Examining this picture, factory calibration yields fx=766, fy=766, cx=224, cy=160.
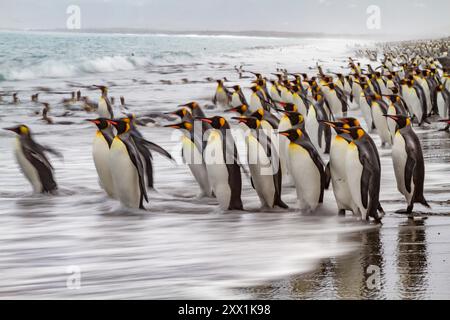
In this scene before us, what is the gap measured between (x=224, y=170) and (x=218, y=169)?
0.03 metres

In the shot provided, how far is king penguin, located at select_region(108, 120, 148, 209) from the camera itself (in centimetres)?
400

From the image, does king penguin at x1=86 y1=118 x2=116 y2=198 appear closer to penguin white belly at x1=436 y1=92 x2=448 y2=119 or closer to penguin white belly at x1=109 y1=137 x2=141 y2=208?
penguin white belly at x1=109 y1=137 x2=141 y2=208

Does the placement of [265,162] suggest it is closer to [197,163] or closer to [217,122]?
[217,122]

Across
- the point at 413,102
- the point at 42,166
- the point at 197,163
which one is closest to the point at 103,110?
the point at 413,102

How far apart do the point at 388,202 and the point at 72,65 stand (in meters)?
21.5

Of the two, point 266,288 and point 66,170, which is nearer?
point 266,288

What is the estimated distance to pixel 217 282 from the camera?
262 centimetres

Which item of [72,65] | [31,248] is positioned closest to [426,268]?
[31,248]

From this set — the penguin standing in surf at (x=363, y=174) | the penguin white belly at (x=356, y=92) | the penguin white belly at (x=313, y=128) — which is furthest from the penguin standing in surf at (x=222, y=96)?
the penguin standing in surf at (x=363, y=174)

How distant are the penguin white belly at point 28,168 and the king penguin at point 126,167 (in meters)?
0.74

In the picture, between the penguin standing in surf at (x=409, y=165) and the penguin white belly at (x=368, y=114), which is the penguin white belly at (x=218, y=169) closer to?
the penguin standing in surf at (x=409, y=165)

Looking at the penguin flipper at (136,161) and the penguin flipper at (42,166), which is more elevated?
the penguin flipper at (136,161)

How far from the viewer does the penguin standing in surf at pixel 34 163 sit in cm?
459
